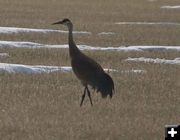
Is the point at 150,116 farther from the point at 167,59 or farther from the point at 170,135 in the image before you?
the point at 167,59

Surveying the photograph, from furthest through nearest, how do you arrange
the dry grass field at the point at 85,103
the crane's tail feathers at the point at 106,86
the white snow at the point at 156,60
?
1. the white snow at the point at 156,60
2. the crane's tail feathers at the point at 106,86
3. the dry grass field at the point at 85,103

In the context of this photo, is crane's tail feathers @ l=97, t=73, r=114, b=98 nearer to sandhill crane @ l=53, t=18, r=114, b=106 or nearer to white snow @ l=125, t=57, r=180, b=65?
sandhill crane @ l=53, t=18, r=114, b=106

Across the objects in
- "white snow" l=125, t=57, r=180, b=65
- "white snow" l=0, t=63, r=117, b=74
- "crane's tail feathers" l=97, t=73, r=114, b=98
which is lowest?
"white snow" l=125, t=57, r=180, b=65

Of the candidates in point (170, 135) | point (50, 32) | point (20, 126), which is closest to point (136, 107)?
point (20, 126)

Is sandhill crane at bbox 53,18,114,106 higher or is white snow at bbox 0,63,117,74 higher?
sandhill crane at bbox 53,18,114,106

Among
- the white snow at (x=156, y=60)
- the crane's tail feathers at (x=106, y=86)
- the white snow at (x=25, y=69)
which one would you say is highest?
the crane's tail feathers at (x=106, y=86)

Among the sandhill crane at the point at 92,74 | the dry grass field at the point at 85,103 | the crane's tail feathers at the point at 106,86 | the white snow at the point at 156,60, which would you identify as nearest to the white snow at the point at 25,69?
the dry grass field at the point at 85,103

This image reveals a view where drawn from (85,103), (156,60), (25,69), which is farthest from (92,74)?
(156,60)

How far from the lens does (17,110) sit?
12.7m

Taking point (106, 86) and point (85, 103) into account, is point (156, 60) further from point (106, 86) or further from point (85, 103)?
point (106, 86)

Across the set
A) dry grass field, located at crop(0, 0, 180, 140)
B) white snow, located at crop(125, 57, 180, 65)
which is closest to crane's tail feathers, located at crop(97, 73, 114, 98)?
dry grass field, located at crop(0, 0, 180, 140)

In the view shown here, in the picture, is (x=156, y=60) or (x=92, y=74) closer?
(x=92, y=74)

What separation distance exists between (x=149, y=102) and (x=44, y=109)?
2.46 metres

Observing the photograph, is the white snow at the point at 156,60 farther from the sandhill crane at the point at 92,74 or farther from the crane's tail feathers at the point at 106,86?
the crane's tail feathers at the point at 106,86
